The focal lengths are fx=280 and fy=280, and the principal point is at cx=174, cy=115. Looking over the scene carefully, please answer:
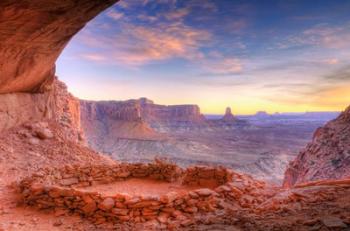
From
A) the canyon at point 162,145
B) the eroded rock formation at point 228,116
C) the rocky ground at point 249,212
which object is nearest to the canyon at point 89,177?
the rocky ground at point 249,212

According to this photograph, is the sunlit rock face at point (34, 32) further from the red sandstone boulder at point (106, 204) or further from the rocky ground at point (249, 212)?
the red sandstone boulder at point (106, 204)

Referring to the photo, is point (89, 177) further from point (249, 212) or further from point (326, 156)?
point (326, 156)

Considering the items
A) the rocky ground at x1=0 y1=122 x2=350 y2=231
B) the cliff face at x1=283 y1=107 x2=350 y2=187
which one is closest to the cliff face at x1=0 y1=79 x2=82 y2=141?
the rocky ground at x1=0 y1=122 x2=350 y2=231

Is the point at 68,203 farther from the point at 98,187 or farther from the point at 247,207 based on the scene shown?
the point at 247,207

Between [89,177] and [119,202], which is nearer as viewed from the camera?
[119,202]

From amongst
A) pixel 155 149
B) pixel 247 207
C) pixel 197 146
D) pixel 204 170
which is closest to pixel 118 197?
pixel 247 207

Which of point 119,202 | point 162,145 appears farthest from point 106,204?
point 162,145
